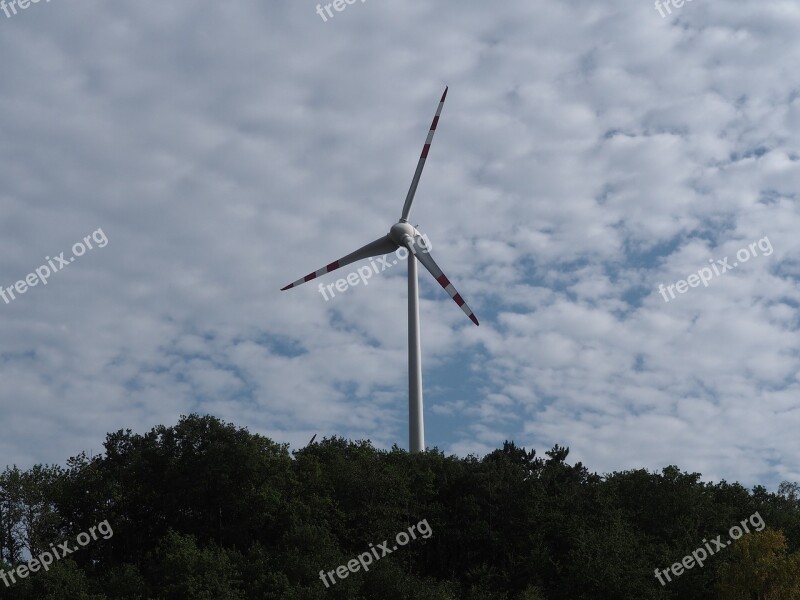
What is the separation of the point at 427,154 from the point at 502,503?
1197 inches

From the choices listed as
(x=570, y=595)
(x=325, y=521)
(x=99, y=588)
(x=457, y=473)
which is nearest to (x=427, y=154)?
(x=457, y=473)

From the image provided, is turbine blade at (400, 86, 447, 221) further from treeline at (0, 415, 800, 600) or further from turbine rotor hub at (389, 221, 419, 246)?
treeline at (0, 415, 800, 600)

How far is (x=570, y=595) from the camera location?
70.1 metres

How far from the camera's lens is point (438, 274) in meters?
84.0

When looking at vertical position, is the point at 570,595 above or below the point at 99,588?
below

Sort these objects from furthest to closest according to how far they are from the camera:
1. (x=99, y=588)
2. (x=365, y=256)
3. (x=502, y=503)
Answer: (x=365, y=256)
(x=502, y=503)
(x=99, y=588)

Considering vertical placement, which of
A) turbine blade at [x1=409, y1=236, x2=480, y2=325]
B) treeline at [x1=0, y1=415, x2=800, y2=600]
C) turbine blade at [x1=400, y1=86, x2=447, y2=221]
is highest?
turbine blade at [x1=400, y1=86, x2=447, y2=221]

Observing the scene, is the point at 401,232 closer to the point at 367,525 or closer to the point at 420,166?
the point at 420,166

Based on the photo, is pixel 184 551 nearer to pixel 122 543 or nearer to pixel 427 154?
pixel 122 543

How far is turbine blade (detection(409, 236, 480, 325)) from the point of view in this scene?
8375cm

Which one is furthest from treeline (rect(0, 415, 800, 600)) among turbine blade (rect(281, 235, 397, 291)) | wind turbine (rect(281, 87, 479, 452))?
turbine blade (rect(281, 235, 397, 291))

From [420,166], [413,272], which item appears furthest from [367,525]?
[420,166]

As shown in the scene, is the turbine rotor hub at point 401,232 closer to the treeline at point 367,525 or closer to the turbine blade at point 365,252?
the turbine blade at point 365,252

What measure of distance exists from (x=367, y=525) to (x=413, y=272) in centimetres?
2144
